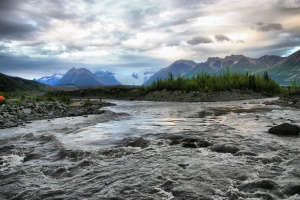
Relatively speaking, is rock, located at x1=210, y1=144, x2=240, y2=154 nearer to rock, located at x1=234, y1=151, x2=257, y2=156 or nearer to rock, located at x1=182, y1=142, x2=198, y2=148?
rock, located at x1=234, y1=151, x2=257, y2=156

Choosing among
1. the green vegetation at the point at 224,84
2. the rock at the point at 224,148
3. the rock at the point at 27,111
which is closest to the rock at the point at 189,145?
the rock at the point at 224,148

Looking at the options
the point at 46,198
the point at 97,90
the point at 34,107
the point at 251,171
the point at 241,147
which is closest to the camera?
the point at 46,198

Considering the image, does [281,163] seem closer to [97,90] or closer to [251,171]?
[251,171]

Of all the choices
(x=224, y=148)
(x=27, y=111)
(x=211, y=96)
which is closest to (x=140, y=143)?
(x=224, y=148)

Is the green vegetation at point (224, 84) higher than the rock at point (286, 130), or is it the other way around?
the green vegetation at point (224, 84)

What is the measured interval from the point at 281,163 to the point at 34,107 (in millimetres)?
31938

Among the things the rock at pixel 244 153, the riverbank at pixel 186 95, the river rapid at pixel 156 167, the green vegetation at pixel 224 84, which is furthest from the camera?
the green vegetation at pixel 224 84

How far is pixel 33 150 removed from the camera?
14875 millimetres

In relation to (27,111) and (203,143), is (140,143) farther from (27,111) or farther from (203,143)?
(27,111)

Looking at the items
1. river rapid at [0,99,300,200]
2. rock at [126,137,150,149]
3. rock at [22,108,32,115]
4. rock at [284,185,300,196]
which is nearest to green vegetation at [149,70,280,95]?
rock at [22,108,32,115]

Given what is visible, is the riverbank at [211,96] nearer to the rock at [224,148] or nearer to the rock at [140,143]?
the rock at [140,143]

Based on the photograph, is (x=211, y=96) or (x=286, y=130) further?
(x=211, y=96)

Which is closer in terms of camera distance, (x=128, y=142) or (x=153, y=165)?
(x=153, y=165)

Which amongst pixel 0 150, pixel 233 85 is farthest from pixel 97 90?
pixel 0 150
